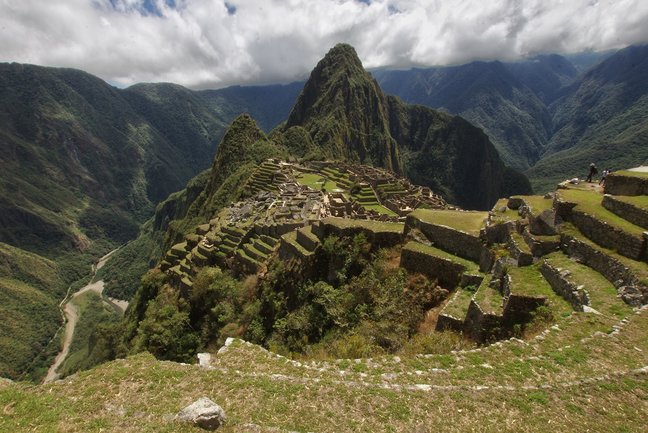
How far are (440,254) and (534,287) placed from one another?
4998mm

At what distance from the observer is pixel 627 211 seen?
12672mm

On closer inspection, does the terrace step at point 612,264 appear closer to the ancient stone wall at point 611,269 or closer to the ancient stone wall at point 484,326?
the ancient stone wall at point 611,269

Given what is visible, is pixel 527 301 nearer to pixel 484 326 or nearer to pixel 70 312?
pixel 484 326

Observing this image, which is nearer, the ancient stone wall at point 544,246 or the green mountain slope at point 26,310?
the ancient stone wall at point 544,246

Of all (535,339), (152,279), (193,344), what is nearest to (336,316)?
(535,339)

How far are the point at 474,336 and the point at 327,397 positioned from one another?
595cm

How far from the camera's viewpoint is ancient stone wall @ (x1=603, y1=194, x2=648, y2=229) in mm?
11898

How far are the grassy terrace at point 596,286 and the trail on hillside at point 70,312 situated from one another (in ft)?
306

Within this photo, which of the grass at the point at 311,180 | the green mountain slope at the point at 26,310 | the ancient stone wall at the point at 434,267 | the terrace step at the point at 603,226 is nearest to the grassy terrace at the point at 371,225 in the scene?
the ancient stone wall at the point at 434,267

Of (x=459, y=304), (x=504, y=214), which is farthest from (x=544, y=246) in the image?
(x=504, y=214)

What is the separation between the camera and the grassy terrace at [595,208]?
11758mm

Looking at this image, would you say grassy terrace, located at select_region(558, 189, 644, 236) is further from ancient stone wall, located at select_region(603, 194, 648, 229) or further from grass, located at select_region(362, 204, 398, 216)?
grass, located at select_region(362, 204, 398, 216)

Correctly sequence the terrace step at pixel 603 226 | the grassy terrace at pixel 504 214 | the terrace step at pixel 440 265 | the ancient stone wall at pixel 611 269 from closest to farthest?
the ancient stone wall at pixel 611 269 < the terrace step at pixel 603 226 < the terrace step at pixel 440 265 < the grassy terrace at pixel 504 214

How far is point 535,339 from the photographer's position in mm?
9445
